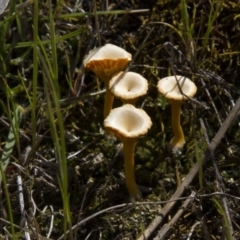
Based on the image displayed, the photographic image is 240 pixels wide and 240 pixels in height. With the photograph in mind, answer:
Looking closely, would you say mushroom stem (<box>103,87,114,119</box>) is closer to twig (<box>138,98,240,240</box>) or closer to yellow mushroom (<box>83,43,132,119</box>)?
yellow mushroom (<box>83,43,132,119</box>)

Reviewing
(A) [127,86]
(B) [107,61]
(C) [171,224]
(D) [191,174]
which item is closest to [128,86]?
(A) [127,86]

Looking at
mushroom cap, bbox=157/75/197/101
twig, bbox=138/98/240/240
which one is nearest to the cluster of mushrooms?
mushroom cap, bbox=157/75/197/101

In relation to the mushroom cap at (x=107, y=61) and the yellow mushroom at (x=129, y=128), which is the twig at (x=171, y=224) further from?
the mushroom cap at (x=107, y=61)

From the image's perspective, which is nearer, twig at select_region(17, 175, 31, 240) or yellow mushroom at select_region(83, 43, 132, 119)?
twig at select_region(17, 175, 31, 240)

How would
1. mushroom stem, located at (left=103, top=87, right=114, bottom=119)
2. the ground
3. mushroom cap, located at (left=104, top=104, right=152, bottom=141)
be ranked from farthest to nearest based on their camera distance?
mushroom stem, located at (left=103, top=87, right=114, bottom=119), the ground, mushroom cap, located at (left=104, top=104, right=152, bottom=141)

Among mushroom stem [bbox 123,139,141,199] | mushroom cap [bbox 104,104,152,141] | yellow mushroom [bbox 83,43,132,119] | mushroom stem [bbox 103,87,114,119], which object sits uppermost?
yellow mushroom [bbox 83,43,132,119]

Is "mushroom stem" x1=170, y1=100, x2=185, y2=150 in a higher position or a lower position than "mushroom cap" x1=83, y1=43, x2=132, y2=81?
lower

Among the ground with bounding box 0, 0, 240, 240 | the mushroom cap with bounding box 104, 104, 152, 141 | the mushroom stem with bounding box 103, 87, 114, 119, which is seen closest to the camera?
the mushroom cap with bounding box 104, 104, 152, 141

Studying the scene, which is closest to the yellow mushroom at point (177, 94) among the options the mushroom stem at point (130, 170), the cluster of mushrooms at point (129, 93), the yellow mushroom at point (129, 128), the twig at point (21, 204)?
the cluster of mushrooms at point (129, 93)
